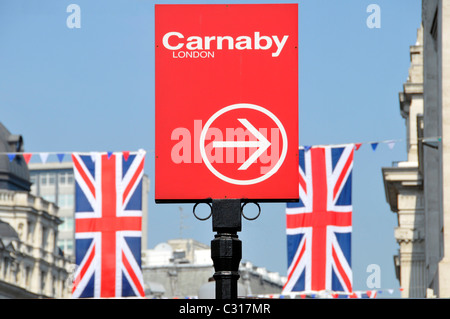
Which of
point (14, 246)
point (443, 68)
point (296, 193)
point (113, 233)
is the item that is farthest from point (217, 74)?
point (14, 246)

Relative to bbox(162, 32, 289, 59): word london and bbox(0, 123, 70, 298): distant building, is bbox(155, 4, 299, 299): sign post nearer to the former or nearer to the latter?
bbox(162, 32, 289, 59): word london

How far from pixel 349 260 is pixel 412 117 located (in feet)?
70.0

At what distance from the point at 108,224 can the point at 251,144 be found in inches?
716

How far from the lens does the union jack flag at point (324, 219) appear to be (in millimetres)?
25844

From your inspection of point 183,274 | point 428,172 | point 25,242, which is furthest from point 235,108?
point 183,274

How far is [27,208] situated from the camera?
314 feet

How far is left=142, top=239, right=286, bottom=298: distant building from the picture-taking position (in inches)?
4818

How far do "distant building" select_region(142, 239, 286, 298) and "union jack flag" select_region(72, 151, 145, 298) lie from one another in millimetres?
82705

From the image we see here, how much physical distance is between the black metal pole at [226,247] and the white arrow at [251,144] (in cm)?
36

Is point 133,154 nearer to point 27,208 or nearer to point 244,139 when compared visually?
point 244,139

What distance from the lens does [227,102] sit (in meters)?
9.48

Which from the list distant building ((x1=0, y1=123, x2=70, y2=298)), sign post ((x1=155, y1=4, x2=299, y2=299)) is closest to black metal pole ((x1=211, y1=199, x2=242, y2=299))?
sign post ((x1=155, y1=4, x2=299, y2=299))

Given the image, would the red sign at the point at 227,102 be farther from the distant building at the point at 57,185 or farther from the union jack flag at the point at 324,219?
the distant building at the point at 57,185

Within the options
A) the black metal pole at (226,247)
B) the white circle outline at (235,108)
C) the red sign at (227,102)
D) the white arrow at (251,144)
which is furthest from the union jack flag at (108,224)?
the black metal pole at (226,247)
